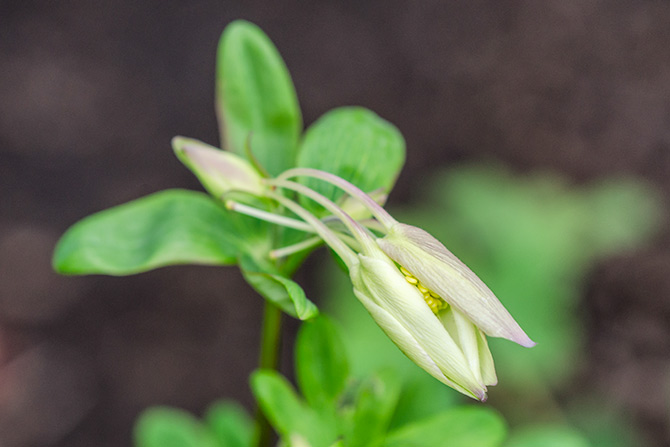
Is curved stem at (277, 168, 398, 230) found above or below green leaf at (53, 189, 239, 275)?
above

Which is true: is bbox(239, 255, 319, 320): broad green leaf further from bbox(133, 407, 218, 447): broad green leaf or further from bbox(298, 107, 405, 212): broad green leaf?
bbox(133, 407, 218, 447): broad green leaf

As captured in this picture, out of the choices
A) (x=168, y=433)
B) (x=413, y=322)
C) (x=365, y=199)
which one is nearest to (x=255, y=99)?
(x=365, y=199)

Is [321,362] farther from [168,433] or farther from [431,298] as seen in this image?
[168,433]

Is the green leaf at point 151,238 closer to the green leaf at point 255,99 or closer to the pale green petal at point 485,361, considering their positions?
the green leaf at point 255,99

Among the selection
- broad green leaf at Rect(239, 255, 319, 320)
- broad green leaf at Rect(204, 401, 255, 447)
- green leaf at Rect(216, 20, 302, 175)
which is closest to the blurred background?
broad green leaf at Rect(204, 401, 255, 447)

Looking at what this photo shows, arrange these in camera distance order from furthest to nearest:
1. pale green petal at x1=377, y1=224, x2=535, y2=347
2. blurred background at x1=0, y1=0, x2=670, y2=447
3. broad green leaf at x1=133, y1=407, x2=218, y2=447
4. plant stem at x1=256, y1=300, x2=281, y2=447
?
1. blurred background at x1=0, y1=0, x2=670, y2=447
2. broad green leaf at x1=133, y1=407, x2=218, y2=447
3. plant stem at x1=256, y1=300, x2=281, y2=447
4. pale green petal at x1=377, y1=224, x2=535, y2=347

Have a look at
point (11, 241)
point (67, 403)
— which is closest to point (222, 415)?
point (67, 403)

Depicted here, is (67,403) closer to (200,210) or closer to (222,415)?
(222,415)
